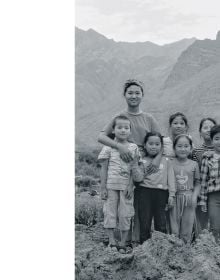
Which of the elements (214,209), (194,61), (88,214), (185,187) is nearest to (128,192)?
(185,187)

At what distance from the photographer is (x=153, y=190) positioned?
11.3 feet

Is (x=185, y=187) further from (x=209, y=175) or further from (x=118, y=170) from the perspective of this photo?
(x=118, y=170)

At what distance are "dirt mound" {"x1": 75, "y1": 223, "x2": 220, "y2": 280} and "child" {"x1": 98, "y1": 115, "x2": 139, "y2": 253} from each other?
8.2 inches

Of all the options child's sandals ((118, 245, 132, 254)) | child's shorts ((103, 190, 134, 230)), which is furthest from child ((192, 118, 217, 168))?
child's sandals ((118, 245, 132, 254))

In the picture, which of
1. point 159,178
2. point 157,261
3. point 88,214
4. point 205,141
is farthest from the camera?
point 88,214

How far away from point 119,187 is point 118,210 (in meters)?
0.17

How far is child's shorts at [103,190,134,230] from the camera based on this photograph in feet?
11.0

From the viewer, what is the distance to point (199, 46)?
45.9m

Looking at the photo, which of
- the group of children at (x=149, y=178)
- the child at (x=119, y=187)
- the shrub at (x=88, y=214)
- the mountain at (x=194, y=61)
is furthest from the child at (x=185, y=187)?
the mountain at (x=194, y=61)

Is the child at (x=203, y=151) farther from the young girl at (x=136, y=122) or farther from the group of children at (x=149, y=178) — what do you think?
the young girl at (x=136, y=122)

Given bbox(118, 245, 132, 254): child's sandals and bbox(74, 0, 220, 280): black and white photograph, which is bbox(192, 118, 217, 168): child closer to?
bbox(74, 0, 220, 280): black and white photograph

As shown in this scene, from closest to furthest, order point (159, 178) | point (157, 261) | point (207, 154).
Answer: point (157, 261) → point (159, 178) → point (207, 154)
